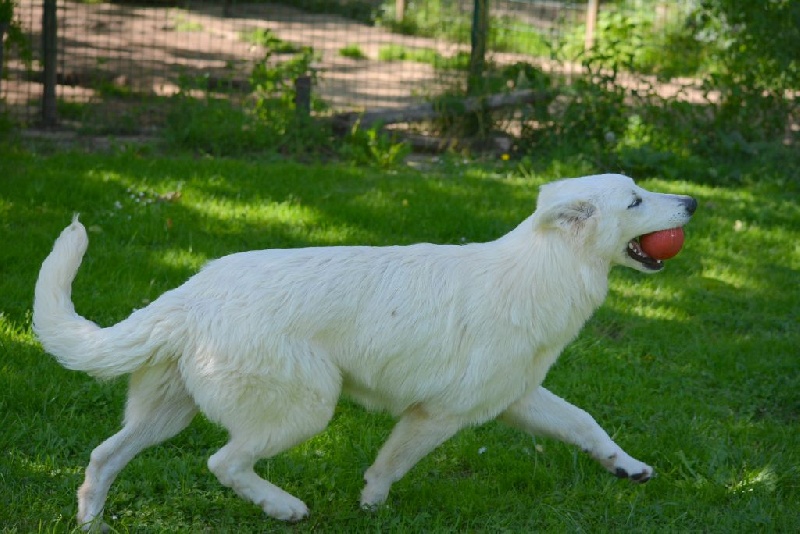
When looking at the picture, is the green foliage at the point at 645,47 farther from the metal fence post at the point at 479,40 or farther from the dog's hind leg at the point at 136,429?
the dog's hind leg at the point at 136,429

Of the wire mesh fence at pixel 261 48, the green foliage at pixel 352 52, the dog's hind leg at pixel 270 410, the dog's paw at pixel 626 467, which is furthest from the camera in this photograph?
the green foliage at pixel 352 52

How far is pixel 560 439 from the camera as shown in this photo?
4430mm

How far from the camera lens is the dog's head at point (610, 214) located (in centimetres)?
409

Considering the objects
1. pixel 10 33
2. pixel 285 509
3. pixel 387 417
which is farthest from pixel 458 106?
pixel 285 509

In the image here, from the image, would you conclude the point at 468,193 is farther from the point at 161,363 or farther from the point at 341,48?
the point at 341,48

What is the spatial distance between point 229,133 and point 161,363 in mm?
5604

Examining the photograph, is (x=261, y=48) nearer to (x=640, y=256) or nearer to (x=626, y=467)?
(x=640, y=256)

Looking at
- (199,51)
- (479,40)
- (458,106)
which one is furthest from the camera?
(199,51)

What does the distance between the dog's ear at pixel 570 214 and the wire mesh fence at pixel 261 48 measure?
20.4ft

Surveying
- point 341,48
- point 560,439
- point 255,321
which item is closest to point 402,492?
point 560,439

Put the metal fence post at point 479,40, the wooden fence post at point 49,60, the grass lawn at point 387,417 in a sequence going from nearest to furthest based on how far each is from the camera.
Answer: the grass lawn at point 387,417
the wooden fence post at point 49,60
the metal fence post at point 479,40

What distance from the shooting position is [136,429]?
397 centimetres

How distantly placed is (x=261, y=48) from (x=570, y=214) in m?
10.7

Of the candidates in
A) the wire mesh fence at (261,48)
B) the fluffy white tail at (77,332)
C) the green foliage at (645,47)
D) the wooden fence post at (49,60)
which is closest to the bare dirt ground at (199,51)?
the wire mesh fence at (261,48)
